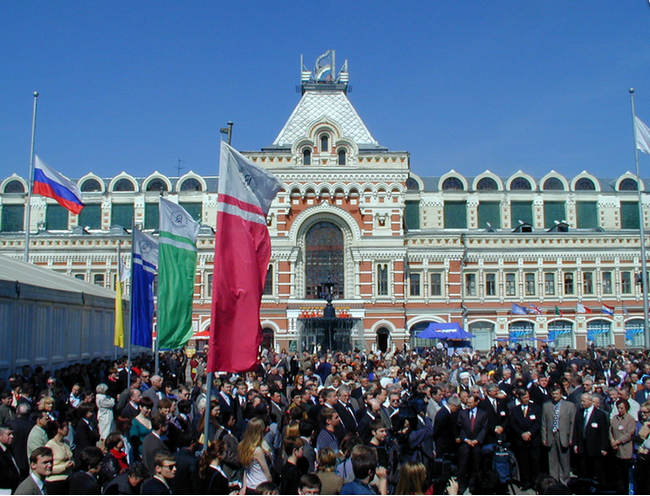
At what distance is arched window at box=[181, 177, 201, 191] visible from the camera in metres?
49.4

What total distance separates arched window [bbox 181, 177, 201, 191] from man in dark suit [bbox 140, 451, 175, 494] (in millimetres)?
44250

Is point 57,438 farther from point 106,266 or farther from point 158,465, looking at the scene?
point 106,266

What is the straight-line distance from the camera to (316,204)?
42.2 meters

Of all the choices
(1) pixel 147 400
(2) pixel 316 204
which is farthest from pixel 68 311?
(2) pixel 316 204

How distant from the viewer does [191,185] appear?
49562 mm

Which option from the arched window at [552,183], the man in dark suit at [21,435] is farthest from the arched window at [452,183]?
the man in dark suit at [21,435]

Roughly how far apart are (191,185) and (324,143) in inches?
488

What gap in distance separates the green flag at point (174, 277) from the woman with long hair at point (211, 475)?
22.7 ft

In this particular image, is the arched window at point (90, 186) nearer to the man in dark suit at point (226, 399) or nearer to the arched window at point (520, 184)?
the arched window at point (520, 184)

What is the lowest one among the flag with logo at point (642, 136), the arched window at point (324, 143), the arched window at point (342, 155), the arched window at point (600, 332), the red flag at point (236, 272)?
the arched window at point (600, 332)

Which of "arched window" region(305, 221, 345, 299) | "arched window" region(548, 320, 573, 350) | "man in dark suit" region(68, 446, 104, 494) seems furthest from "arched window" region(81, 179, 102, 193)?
"man in dark suit" region(68, 446, 104, 494)

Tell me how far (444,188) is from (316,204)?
12264 millimetres

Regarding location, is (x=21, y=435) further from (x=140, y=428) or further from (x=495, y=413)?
(x=495, y=413)

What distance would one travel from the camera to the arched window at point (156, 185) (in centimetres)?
4906
